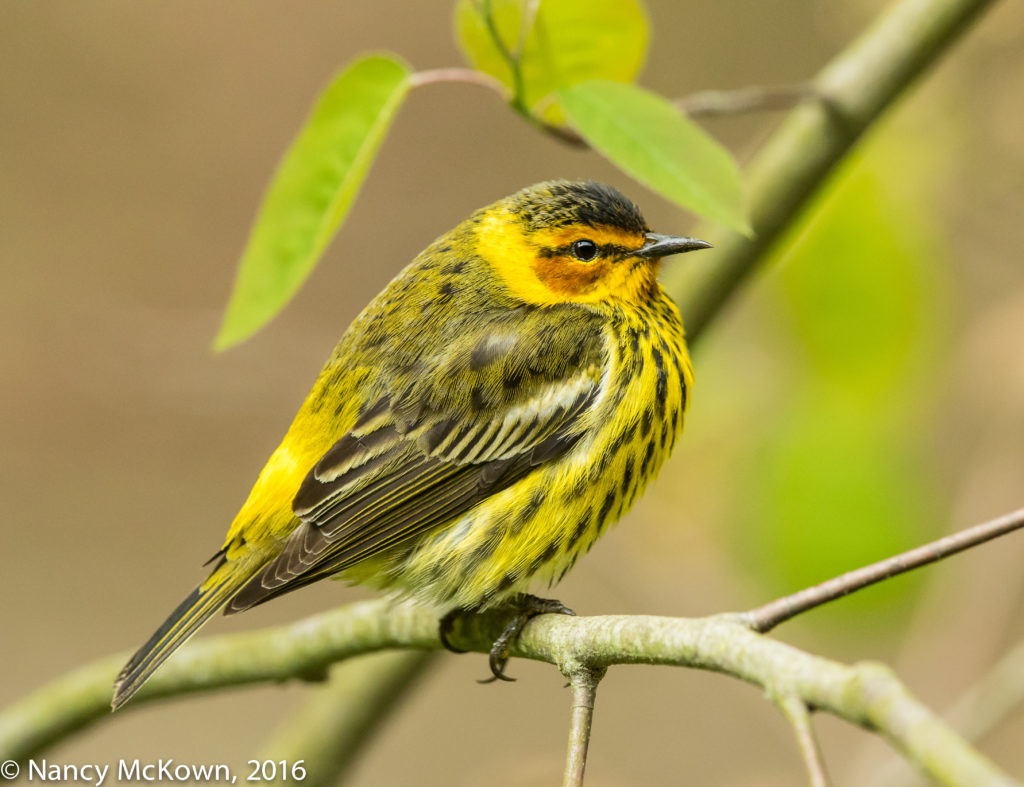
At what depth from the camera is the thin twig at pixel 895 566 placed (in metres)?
1.43

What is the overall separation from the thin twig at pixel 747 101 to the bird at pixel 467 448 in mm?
385

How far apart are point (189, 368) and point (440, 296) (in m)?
1.01

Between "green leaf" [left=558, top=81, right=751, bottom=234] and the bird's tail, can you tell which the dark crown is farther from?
the bird's tail

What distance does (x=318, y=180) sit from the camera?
2410 millimetres

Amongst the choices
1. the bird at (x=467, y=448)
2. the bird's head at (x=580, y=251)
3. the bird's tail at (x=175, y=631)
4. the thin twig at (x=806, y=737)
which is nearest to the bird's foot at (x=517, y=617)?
the bird at (x=467, y=448)

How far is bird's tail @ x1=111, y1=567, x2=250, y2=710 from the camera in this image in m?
2.92

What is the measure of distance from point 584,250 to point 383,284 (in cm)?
357

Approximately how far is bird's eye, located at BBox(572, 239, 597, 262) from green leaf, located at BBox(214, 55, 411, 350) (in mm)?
1196

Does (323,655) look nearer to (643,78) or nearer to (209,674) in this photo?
(209,674)

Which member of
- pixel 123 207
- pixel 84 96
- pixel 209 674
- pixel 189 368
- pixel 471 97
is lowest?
pixel 209 674

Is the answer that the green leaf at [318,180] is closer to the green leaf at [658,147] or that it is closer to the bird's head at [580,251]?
the green leaf at [658,147]

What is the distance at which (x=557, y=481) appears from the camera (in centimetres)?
321

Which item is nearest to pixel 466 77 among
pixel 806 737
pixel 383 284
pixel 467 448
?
pixel 467 448

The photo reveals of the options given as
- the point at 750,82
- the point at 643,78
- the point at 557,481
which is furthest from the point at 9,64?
the point at 557,481
